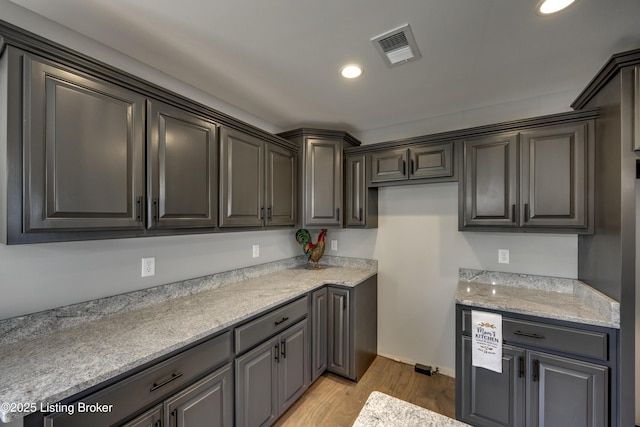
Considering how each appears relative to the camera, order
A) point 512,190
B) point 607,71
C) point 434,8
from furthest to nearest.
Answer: point 512,190, point 607,71, point 434,8

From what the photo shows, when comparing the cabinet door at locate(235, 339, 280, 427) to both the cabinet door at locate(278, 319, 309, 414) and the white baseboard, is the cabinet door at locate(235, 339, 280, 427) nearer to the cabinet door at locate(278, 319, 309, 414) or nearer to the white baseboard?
the cabinet door at locate(278, 319, 309, 414)

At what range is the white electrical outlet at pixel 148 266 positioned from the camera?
1.72 m

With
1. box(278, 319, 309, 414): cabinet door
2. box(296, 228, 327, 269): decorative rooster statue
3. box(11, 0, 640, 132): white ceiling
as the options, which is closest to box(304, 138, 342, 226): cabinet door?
box(296, 228, 327, 269): decorative rooster statue

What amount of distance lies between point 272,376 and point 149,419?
835mm

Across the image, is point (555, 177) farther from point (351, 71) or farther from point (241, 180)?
point (241, 180)

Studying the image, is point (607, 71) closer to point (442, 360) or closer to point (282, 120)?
point (282, 120)

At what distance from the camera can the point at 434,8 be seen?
1.28 metres

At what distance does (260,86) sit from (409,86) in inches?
46.3

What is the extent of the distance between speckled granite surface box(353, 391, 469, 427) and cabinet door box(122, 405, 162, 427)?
0.97 m

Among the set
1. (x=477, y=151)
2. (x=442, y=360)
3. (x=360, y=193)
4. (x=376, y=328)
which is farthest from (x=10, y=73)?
(x=442, y=360)

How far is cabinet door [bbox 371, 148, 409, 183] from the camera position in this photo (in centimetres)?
251

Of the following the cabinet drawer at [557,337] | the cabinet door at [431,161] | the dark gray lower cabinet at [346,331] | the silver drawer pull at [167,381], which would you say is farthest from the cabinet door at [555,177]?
the silver drawer pull at [167,381]

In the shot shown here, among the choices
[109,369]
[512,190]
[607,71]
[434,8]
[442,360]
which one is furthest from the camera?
[442,360]

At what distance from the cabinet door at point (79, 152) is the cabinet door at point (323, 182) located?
60.4 inches
